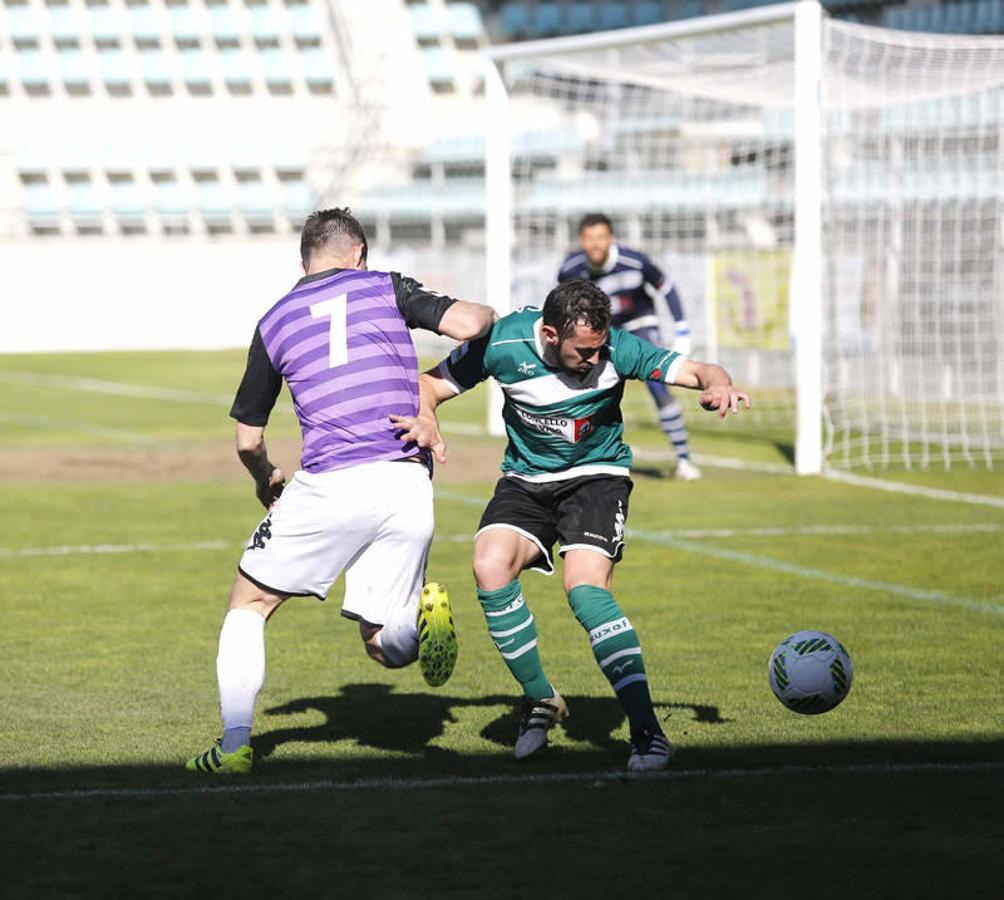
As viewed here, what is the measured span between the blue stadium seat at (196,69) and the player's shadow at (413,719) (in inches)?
1686

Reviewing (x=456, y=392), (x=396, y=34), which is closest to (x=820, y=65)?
(x=456, y=392)

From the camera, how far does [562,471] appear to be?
6160 millimetres

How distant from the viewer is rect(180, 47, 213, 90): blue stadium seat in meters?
48.0

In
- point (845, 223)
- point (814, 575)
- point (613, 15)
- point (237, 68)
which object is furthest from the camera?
point (237, 68)

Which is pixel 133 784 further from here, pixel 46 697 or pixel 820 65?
pixel 820 65

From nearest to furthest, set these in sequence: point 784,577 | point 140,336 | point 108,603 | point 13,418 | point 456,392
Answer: point 456,392 → point 108,603 → point 784,577 → point 13,418 → point 140,336

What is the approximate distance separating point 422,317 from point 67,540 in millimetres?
6706

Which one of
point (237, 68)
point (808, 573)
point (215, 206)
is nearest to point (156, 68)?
point (237, 68)

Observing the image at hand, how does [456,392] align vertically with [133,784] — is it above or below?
above

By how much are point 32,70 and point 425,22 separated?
10615 mm

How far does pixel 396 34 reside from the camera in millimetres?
47438

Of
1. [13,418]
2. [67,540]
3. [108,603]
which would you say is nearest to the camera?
[108,603]

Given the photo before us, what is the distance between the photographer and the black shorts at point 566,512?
19.8 ft

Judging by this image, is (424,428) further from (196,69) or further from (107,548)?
(196,69)
